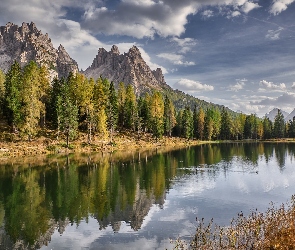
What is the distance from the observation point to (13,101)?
74125mm

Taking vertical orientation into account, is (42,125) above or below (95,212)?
above

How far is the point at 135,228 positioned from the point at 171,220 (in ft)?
11.2

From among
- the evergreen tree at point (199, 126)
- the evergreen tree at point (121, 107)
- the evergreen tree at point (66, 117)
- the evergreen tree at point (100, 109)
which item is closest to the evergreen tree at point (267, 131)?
the evergreen tree at point (199, 126)

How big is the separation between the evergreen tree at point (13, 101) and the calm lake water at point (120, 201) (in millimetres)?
27699

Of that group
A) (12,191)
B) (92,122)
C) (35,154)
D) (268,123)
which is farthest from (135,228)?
(268,123)

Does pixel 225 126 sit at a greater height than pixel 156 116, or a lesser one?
lesser

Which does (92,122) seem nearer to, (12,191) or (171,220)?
(12,191)

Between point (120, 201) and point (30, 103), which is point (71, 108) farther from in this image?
point (120, 201)

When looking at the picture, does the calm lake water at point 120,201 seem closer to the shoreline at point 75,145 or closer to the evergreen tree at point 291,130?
the shoreline at point 75,145

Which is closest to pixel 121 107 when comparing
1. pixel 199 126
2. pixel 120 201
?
pixel 199 126

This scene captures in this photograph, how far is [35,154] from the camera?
65.2 meters

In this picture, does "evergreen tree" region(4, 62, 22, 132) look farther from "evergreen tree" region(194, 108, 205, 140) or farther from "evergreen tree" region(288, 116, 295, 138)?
"evergreen tree" region(288, 116, 295, 138)

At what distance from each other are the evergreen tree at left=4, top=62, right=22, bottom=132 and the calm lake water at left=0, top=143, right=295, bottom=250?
2770 centimetres

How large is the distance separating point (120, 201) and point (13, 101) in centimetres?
Result: 5697
